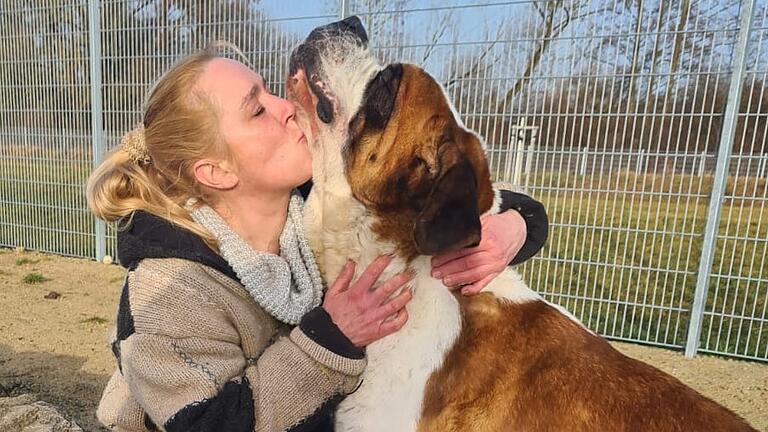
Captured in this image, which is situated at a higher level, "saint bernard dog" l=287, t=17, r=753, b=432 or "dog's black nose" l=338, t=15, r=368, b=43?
"dog's black nose" l=338, t=15, r=368, b=43

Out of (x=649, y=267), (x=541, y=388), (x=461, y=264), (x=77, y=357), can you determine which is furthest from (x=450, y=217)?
(x=77, y=357)

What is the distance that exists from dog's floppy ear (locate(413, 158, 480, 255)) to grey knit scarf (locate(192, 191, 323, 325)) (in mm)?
517

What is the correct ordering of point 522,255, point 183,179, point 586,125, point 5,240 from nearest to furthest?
point 183,179
point 522,255
point 586,125
point 5,240

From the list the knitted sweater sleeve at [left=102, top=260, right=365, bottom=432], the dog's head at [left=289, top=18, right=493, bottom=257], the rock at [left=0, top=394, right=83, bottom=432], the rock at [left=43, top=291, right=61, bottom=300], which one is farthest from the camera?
the rock at [left=43, top=291, right=61, bottom=300]

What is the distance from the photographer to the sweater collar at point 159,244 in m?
1.98

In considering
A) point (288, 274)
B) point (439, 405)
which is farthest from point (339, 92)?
point (439, 405)

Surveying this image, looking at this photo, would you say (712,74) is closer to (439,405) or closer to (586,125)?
(586,125)

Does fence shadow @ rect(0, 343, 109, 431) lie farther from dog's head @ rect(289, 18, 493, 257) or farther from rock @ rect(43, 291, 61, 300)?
dog's head @ rect(289, 18, 493, 257)

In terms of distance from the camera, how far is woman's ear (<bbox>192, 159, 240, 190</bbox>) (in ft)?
7.23

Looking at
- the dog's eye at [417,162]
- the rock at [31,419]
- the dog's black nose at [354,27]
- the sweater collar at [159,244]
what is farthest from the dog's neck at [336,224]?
the rock at [31,419]

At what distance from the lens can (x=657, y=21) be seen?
210 inches

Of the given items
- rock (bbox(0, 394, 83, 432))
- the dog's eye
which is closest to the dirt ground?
rock (bbox(0, 394, 83, 432))

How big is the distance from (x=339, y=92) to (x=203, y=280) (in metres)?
0.88

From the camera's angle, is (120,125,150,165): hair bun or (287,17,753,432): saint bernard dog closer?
(287,17,753,432): saint bernard dog
